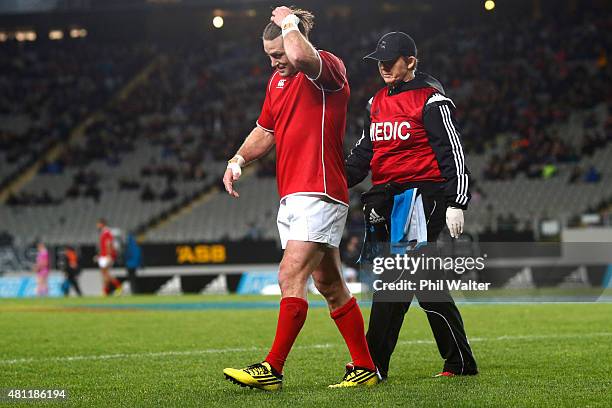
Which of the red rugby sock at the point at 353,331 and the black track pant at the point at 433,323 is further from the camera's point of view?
the black track pant at the point at 433,323

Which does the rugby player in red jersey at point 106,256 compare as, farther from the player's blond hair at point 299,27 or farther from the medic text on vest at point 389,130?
the player's blond hair at point 299,27

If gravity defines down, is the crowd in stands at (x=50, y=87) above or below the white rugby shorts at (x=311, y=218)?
above

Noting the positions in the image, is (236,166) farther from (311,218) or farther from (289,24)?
(289,24)

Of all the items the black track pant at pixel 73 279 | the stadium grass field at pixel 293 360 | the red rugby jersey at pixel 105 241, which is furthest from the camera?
the black track pant at pixel 73 279

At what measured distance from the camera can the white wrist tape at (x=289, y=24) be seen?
20.0ft

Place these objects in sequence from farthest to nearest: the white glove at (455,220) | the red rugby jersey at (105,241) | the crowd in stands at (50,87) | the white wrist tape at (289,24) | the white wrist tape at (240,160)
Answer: the crowd in stands at (50,87) → the red rugby jersey at (105,241) → the white wrist tape at (240,160) → the white glove at (455,220) → the white wrist tape at (289,24)

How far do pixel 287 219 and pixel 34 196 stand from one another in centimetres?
3301

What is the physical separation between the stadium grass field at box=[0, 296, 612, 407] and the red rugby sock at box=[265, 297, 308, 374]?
213 millimetres

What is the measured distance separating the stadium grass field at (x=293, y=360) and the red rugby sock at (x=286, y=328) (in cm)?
21

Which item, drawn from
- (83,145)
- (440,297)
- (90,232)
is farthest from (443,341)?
(83,145)

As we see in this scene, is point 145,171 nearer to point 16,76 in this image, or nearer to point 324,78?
point 16,76

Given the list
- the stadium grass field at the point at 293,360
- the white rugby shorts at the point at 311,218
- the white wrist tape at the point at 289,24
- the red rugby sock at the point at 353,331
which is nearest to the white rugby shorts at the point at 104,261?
the stadium grass field at the point at 293,360

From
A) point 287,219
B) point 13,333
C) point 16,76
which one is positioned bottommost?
point 13,333

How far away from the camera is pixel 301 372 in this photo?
7523mm
